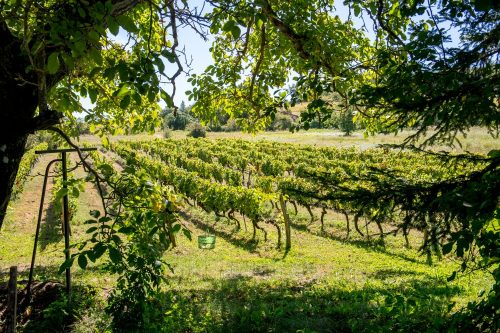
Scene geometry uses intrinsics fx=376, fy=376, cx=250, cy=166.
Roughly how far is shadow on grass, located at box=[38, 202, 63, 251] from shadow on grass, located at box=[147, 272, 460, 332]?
9701mm

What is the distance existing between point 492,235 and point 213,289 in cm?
555

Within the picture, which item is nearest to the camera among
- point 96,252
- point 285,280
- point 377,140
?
point 96,252

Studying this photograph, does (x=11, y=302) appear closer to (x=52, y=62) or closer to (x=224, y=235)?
(x=52, y=62)

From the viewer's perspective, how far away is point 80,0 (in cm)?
233

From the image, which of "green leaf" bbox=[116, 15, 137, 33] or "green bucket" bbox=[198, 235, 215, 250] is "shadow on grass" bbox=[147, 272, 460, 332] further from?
"green bucket" bbox=[198, 235, 215, 250]

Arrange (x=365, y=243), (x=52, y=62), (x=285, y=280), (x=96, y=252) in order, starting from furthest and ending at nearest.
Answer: (x=365, y=243)
(x=285, y=280)
(x=96, y=252)
(x=52, y=62)

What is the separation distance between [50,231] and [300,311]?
1351 cm

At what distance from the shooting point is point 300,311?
5.45 m

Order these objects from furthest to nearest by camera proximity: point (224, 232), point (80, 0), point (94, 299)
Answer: point (224, 232)
point (94, 299)
point (80, 0)

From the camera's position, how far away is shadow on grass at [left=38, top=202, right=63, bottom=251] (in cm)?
1421

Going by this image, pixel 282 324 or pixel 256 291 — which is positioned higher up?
pixel 282 324

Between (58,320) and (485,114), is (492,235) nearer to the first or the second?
(485,114)

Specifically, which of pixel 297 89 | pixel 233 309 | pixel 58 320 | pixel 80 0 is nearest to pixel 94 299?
pixel 58 320

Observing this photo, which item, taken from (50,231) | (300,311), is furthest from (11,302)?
(50,231)
